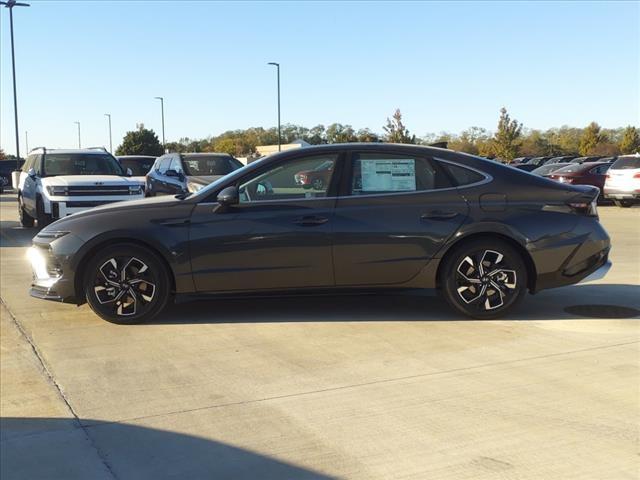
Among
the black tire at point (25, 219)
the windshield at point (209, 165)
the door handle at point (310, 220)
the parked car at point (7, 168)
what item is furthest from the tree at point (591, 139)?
the door handle at point (310, 220)

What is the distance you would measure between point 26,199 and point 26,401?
10762 mm

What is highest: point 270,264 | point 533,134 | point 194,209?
point 533,134

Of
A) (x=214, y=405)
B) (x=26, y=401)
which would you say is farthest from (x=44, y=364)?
(x=214, y=405)

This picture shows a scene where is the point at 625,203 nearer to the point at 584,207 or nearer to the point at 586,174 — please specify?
the point at 586,174

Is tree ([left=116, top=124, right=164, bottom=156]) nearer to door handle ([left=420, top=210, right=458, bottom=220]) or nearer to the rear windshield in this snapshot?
the rear windshield

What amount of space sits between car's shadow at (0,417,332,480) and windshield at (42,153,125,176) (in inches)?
410

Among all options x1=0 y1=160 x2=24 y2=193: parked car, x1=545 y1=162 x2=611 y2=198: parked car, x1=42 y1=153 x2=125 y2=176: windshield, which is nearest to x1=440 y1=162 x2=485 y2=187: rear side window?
x1=42 y1=153 x2=125 y2=176: windshield

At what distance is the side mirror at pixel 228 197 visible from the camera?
5660 mm

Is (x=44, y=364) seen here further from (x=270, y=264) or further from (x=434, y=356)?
(x=434, y=356)

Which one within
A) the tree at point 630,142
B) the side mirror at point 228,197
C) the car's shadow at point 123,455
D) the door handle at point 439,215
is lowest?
the car's shadow at point 123,455

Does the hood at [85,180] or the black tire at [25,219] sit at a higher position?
the hood at [85,180]

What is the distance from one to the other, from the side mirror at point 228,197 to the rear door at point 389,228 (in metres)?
0.91

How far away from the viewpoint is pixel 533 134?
99.3m

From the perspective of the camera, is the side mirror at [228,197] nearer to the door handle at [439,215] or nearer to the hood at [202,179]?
the door handle at [439,215]
